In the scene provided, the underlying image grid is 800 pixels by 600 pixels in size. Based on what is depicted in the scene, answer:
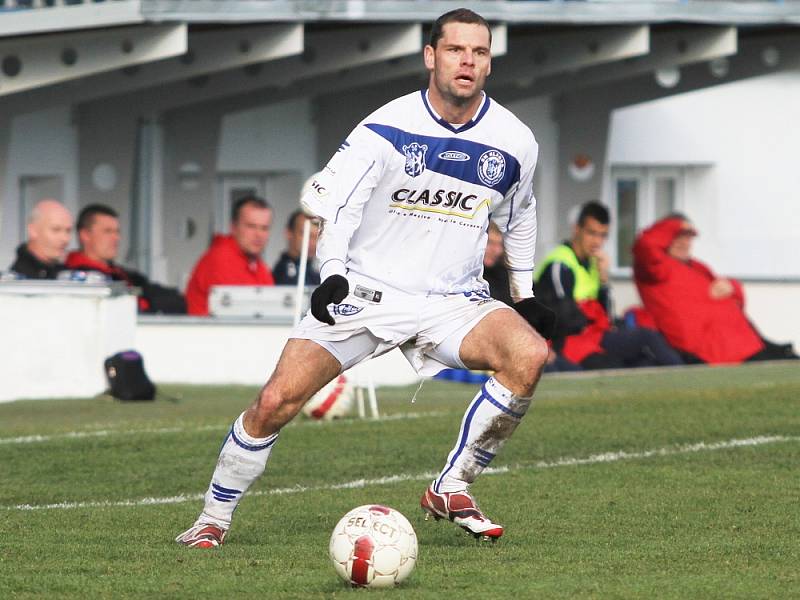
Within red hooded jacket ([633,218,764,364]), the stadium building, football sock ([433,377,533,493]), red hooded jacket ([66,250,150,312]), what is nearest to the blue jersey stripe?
football sock ([433,377,533,493])

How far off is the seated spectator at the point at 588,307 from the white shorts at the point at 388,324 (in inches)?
358

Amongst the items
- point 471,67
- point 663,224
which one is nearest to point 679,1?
point 663,224

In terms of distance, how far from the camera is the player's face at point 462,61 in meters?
7.18

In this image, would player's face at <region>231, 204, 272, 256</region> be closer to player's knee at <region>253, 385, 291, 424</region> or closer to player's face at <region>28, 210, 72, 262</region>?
player's face at <region>28, 210, 72, 262</region>

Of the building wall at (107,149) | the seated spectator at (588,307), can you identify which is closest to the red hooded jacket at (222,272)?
the seated spectator at (588,307)

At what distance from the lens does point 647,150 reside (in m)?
26.7

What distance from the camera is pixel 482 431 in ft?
23.9

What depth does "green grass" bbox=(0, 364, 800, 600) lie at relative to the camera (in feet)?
20.7

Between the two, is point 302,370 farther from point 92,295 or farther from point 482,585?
point 92,295

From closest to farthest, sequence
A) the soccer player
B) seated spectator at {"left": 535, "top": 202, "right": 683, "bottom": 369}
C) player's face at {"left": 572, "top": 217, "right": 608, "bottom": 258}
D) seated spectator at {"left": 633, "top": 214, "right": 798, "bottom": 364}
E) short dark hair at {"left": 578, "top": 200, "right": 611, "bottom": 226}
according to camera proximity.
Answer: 1. the soccer player
2. seated spectator at {"left": 535, "top": 202, "right": 683, "bottom": 369}
3. short dark hair at {"left": 578, "top": 200, "right": 611, "bottom": 226}
4. player's face at {"left": 572, "top": 217, "right": 608, "bottom": 258}
5. seated spectator at {"left": 633, "top": 214, "right": 798, "bottom": 364}

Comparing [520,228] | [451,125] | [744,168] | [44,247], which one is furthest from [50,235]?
[744,168]

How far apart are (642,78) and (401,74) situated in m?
4.55

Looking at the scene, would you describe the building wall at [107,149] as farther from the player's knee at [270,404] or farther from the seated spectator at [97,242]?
the player's knee at [270,404]

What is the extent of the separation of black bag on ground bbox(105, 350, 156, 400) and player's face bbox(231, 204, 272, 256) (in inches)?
97.6
